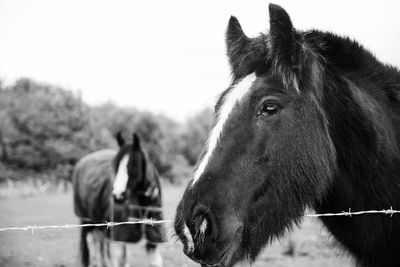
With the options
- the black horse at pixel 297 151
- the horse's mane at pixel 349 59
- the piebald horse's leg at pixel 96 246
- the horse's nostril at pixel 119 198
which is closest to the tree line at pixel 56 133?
the piebald horse's leg at pixel 96 246

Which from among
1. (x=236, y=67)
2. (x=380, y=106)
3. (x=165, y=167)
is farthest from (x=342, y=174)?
(x=165, y=167)

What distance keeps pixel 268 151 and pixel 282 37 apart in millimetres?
727

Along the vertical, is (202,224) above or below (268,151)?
below

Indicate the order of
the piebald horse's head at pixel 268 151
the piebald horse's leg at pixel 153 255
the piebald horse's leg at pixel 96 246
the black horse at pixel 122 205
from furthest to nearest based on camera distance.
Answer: the piebald horse's leg at pixel 96 246, the piebald horse's leg at pixel 153 255, the black horse at pixel 122 205, the piebald horse's head at pixel 268 151

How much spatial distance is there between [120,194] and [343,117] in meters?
5.91

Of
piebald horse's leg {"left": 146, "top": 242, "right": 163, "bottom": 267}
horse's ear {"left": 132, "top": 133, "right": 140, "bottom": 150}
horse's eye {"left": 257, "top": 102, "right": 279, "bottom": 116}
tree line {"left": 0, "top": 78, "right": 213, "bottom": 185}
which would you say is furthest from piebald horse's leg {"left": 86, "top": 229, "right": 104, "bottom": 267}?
tree line {"left": 0, "top": 78, "right": 213, "bottom": 185}

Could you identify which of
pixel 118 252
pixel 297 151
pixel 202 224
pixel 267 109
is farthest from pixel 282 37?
pixel 118 252

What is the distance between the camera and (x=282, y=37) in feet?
8.71

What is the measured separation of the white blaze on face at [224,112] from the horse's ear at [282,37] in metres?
0.21

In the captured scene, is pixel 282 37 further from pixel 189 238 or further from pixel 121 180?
pixel 121 180

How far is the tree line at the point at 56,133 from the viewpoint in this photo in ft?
137

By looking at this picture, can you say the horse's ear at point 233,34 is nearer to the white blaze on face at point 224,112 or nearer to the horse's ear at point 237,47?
the horse's ear at point 237,47

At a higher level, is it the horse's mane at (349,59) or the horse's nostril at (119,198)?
the horse's mane at (349,59)

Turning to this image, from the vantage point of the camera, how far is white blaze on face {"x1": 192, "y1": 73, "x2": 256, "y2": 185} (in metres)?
2.52
